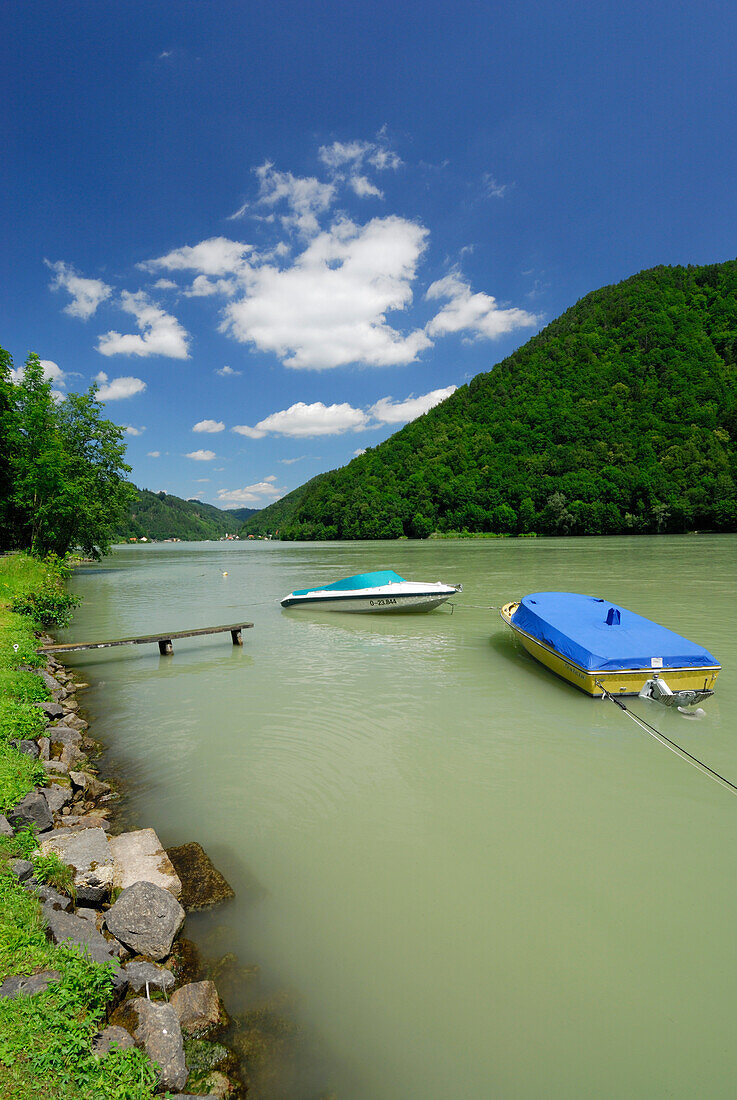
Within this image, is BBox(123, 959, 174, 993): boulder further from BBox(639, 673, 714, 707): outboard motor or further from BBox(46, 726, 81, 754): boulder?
BBox(639, 673, 714, 707): outboard motor

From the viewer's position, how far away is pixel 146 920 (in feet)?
12.2

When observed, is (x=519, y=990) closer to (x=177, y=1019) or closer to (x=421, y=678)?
(x=177, y=1019)

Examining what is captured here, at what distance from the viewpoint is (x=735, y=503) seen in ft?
254

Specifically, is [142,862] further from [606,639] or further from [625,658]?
[606,639]

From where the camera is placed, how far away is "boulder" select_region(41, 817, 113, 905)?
397 cm

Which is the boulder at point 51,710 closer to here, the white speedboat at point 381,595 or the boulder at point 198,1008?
the boulder at point 198,1008

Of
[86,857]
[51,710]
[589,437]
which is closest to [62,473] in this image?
[51,710]

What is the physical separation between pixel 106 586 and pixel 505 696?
Result: 3328cm

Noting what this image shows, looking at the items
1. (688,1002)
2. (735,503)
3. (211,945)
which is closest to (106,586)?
(211,945)

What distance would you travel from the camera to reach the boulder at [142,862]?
171 inches

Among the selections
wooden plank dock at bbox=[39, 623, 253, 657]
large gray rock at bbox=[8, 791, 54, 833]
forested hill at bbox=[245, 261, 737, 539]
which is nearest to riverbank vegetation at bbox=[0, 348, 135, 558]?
wooden plank dock at bbox=[39, 623, 253, 657]

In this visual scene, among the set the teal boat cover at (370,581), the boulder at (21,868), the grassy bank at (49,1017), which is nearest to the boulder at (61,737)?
the grassy bank at (49,1017)

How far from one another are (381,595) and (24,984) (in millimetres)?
15414

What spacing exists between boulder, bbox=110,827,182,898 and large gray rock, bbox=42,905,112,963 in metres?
0.65
